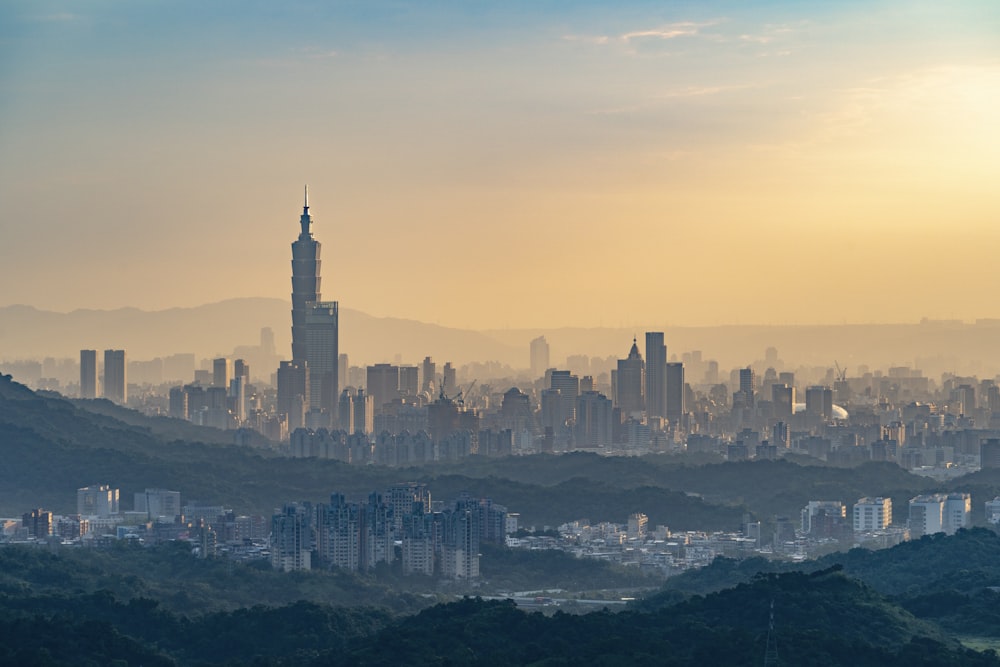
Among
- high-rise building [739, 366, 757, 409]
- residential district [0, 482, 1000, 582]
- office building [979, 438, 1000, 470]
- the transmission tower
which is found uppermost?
high-rise building [739, 366, 757, 409]

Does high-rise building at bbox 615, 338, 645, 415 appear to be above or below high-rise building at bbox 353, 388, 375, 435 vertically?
above

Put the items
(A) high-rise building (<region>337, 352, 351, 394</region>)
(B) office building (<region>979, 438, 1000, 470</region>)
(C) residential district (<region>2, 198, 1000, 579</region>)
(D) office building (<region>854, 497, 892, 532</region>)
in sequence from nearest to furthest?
(C) residential district (<region>2, 198, 1000, 579</region>) < (D) office building (<region>854, 497, 892, 532</region>) < (B) office building (<region>979, 438, 1000, 470</region>) < (A) high-rise building (<region>337, 352, 351, 394</region>)

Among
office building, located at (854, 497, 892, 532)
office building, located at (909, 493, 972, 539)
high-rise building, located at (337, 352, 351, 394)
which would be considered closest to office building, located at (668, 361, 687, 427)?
high-rise building, located at (337, 352, 351, 394)

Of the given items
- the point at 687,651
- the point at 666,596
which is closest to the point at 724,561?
the point at 666,596

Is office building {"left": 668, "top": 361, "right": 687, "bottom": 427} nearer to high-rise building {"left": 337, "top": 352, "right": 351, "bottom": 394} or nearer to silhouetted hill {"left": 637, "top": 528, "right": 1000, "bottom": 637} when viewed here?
high-rise building {"left": 337, "top": 352, "right": 351, "bottom": 394}

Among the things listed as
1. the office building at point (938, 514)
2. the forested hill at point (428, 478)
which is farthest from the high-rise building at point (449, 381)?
the office building at point (938, 514)

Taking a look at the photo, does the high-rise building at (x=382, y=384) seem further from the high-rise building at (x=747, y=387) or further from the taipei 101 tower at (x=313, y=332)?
the high-rise building at (x=747, y=387)
